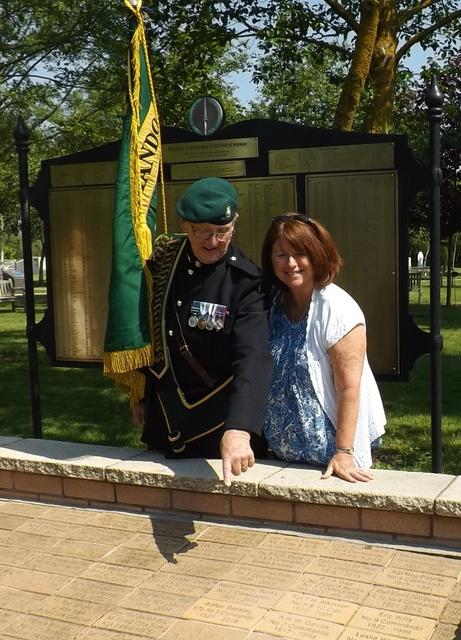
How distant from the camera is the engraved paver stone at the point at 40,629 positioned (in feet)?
9.18

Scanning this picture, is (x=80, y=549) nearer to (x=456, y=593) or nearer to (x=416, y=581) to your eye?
(x=416, y=581)

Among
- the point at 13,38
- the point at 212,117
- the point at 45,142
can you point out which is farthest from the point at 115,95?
the point at 212,117

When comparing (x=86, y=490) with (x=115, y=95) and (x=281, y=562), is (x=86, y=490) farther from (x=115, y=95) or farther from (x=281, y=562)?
(x=115, y=95)

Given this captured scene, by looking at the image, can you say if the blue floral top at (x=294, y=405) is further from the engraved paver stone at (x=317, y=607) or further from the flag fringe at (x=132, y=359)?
the engraved paver stone at (x=317, y=607)

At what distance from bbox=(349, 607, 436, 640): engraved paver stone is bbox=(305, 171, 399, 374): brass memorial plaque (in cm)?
175

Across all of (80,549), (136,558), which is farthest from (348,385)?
(80,549)

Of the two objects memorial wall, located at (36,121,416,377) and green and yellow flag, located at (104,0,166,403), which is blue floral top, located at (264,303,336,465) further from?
memorial wall, located at (36,121,416,377)

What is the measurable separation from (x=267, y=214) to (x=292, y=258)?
3.70 ft

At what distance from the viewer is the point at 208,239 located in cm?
359

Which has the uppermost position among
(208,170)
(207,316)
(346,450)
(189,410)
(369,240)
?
(208,170)

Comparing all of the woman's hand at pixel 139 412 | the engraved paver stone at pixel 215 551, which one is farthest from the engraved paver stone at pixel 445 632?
the woman's hand at pixel 139 412

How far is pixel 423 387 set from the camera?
884cm

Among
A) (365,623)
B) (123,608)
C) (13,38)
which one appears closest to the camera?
(365,623)

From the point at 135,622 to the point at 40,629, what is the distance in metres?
0.34
